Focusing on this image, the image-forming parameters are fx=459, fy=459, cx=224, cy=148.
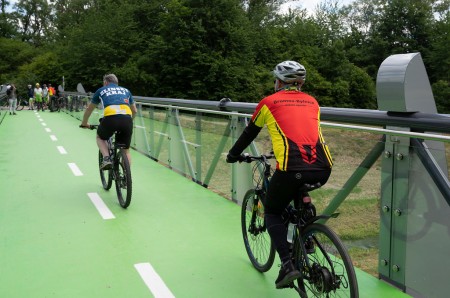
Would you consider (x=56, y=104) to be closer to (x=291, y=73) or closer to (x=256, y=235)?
(x=256, y=235)

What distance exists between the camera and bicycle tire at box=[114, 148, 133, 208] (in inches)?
238

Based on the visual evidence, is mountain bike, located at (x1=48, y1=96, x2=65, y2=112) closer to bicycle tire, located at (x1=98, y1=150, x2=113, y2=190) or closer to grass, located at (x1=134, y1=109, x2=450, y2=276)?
bicycle tire, located at (x1=98, y1=150, x2=113, y2=190)

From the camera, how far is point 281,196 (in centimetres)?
317

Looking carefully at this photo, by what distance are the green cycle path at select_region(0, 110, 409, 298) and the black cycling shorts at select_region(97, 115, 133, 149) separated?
0.95 meters

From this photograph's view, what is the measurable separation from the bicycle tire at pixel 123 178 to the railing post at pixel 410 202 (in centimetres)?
348

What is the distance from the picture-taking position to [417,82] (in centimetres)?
351

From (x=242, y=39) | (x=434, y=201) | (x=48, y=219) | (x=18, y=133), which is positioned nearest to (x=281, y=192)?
(x=434, y=201)

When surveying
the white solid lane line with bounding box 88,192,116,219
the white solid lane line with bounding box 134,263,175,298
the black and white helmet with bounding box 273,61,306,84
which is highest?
the black and white helmet with bounding box 273,61,306,84

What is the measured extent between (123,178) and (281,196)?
11.6 ft

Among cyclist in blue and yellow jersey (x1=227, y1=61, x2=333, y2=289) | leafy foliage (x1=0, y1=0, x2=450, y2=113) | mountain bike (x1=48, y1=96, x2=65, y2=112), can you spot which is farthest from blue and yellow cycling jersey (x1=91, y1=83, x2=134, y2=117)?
leafy foliage (x1=0, y1=0, x2=450, y2=113)

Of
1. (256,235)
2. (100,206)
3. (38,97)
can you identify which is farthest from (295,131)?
(38,97)

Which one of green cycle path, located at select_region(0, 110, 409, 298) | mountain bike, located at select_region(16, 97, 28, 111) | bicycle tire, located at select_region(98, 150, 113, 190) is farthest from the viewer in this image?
mountain bike, located at select_region(16, 97, 28, 111)

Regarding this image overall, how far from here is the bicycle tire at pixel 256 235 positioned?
3.99 meters

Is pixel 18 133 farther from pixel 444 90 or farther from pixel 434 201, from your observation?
pixel 444 90
